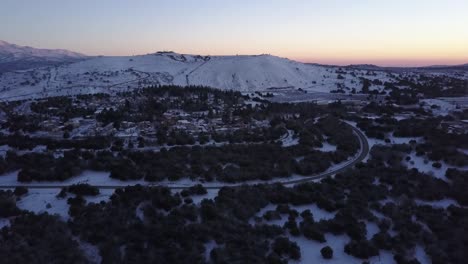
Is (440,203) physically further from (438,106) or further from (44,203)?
(438,106)

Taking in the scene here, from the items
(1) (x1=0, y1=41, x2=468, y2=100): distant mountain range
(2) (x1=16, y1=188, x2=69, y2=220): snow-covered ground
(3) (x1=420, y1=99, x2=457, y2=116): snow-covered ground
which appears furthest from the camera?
(1) (x1=0, y1=41, x2=468, y2=100): distant mountain range

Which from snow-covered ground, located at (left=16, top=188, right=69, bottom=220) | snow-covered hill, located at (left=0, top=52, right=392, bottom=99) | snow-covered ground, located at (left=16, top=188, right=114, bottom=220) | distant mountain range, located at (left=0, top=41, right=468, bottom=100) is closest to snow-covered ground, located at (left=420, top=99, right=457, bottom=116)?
distant mountain range, located at (left=0, top=41, right=468, bottom=100)

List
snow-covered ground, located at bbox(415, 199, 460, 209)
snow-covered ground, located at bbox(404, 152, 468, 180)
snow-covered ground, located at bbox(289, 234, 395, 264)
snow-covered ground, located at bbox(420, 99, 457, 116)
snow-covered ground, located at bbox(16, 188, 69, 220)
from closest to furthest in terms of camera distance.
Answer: snow-covered ground, located at bbox(289, 234, 395, 264), snow-covered ground, located at bbox(16, 188, 69, 220), snow-covered ground, located at bbox(415, 199, 460, 209), snow-covered ground, located at bbox(404, 152, 468, 180), snow-covered ground, located at bbox(420, 99, 457, 116)

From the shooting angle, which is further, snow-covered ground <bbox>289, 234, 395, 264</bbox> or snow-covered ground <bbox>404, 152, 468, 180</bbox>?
snow-covered ground <bbox>404, 152, 468, 180</bbox>

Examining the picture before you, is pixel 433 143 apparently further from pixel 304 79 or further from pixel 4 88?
pixel 4 88

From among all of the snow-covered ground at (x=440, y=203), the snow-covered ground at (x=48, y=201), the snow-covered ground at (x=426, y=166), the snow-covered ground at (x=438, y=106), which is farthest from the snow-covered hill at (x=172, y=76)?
the snow-covered ground at (x=440, y=203)

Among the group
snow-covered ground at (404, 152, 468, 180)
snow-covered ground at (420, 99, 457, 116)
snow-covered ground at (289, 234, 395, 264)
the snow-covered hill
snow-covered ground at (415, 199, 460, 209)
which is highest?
the snow-covered hill

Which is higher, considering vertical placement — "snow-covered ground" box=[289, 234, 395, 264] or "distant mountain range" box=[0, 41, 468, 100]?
"distant mountain range" box=[0, 41, 468, 100]

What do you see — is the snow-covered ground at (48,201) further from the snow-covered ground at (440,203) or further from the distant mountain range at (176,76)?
the distant mountain range at (176,76)

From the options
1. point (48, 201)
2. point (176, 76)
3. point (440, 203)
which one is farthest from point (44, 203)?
point (176, 76)

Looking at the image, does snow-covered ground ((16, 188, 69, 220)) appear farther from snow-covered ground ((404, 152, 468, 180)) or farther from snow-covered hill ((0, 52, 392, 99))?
snow-covered hill ((0, 52, 392, 99))
